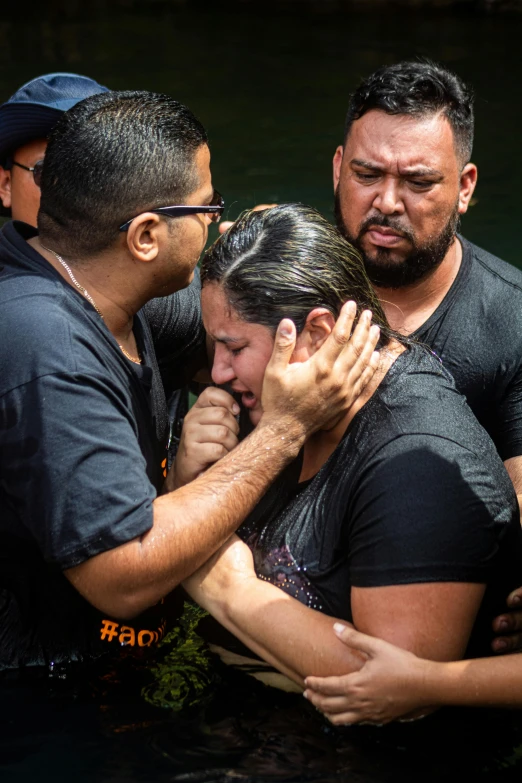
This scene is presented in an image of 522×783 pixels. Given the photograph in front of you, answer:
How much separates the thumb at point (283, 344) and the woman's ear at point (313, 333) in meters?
0.05

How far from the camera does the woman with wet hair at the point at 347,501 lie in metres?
2.82

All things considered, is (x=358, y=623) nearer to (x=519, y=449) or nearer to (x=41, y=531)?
(x=41, y=531)

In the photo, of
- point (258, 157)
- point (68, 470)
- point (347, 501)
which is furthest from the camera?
point (258, 157)

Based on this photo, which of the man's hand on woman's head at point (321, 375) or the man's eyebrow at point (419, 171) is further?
the man's eyebrow at point (419, 171)

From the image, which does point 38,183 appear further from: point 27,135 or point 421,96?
point 421,96

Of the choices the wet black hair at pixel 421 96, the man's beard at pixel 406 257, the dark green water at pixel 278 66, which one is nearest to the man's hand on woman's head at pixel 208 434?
the man's beard at pixel 406 257

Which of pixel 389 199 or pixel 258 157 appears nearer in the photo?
pixel 389 199

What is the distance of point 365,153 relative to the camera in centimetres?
439

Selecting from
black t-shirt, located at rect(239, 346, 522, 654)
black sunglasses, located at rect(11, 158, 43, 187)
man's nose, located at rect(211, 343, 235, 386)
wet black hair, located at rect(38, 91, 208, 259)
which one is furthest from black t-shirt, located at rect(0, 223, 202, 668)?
black sunglasses, located at rect(11, 158, 43, 187)

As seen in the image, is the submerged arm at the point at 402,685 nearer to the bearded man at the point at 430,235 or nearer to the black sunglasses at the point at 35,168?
the bearded man at the point at 430,235

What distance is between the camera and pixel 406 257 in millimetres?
4375

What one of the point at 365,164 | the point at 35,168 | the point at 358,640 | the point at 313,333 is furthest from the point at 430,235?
the point at 358,640

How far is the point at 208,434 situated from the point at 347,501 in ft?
1.85

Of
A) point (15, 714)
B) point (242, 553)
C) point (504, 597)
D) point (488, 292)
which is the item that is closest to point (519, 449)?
point (488, 292)
